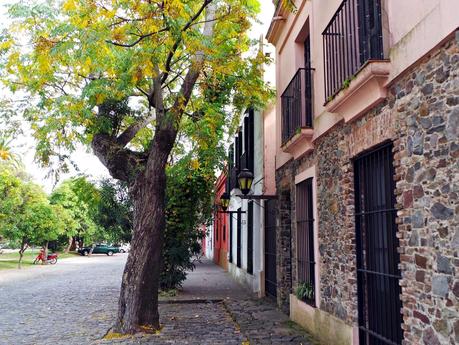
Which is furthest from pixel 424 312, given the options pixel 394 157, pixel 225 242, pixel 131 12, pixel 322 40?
pixel 225 242

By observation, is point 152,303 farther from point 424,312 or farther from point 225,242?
point 225,242

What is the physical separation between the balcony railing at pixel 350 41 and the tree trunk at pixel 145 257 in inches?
134

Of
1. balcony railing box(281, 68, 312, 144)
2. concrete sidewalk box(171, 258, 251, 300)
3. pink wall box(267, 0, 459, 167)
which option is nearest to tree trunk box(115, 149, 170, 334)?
balcony railing box(281, 68, 312, 144)

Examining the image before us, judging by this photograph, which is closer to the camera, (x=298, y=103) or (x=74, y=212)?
(x=298, y=103)

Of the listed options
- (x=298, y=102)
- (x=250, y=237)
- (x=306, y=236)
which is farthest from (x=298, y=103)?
(x=250, y=237)

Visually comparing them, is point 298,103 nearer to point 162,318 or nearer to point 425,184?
point 425,184

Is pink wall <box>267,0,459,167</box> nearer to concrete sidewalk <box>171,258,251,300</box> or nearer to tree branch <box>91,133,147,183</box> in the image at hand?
tree branch <box>91,133,147,183</box>

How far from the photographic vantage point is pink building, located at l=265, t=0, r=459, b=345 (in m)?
3.74

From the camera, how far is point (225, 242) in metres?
22.0

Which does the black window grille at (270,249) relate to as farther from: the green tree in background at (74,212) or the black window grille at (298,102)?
the green tree in background at (74,212)

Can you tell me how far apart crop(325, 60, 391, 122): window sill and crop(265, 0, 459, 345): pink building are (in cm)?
2

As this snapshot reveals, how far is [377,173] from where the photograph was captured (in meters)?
5.36

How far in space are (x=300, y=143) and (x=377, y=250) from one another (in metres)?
2.99

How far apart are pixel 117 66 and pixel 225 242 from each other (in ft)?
48.9
